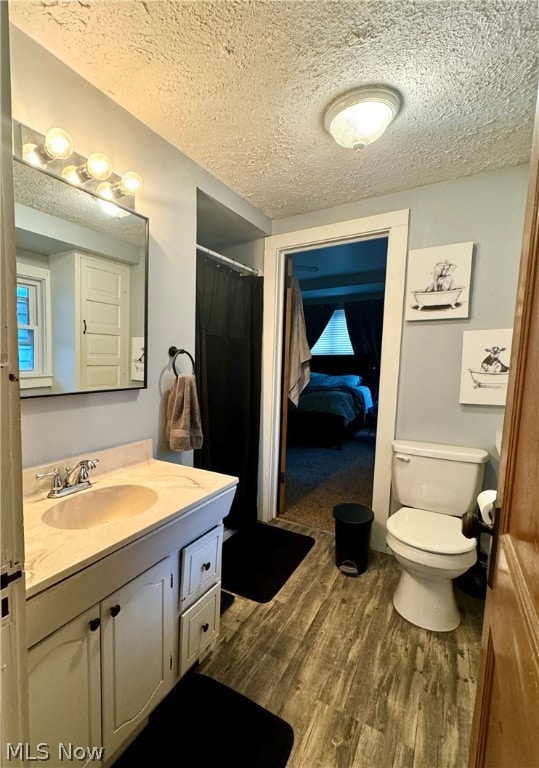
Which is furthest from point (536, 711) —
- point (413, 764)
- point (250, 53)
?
point (250, 53)

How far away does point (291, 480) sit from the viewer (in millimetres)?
3359

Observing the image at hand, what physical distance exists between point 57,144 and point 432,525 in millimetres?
2285

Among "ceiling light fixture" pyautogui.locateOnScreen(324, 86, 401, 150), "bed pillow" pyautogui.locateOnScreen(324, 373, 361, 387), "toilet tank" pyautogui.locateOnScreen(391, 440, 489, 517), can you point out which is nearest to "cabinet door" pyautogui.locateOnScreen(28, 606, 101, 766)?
"toilet tank" pyautogui.locateOnScreen(391, 440, 489, 517)

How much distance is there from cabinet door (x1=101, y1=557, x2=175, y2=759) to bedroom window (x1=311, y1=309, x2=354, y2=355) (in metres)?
4.99

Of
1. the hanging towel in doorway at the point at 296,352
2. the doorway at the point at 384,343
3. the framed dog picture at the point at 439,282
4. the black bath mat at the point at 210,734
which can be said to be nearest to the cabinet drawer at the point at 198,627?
the black bath mat at the point at 210,734

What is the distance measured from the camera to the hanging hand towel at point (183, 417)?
1547 mm

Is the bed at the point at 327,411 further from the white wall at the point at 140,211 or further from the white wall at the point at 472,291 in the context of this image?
the white wall at the point at 140,211

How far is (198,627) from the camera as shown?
4.08 ft

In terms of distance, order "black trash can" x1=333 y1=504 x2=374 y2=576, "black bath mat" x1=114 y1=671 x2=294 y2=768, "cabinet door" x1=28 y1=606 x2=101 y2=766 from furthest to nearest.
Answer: "black trash can" x1=333 y1=504 x2=374 y2=576 < "black bath mat" x1=114 y1=671 x2=294 y2=768 < "cabinet door" x1=28 y1=606 x2=101 y2=766

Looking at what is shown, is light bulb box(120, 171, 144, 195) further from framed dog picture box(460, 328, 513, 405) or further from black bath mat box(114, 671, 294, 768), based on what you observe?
black bath mat box(114, 671, 294, 768)

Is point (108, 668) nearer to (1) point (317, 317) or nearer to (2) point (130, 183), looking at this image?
(2) point (130, 183)

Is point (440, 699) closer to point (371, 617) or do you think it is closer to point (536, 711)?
point (371, 617)

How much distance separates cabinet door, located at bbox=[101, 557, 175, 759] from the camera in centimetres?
91

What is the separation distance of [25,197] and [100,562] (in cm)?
117
